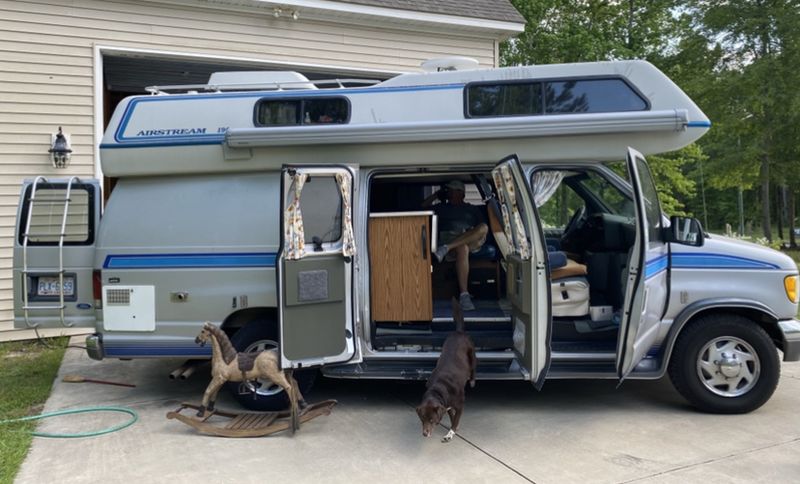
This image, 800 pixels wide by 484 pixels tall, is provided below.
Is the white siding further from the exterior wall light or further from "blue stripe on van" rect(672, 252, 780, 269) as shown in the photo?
"blue stripe on van" rect(672, 252, 780, 269)

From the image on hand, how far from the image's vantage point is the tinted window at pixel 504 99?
5.05m

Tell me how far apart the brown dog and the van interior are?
1.52 ft

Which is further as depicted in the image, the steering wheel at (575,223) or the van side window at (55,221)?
the steering wheel at (575,223)

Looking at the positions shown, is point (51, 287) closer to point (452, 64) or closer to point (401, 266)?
point (401, 266)

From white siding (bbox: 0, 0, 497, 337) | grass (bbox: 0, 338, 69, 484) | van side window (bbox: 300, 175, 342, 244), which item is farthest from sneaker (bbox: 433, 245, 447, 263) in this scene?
white siding (bbox: 0, 0, 497, 337)

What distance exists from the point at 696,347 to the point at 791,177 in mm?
17055

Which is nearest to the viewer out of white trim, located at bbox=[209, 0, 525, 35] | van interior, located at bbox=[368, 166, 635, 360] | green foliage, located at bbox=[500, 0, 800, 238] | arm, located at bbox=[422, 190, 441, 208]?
van interior, located at bbox=[368, 166, 635, 360]

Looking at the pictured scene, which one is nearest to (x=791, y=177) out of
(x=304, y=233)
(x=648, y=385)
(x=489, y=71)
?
(x=648, y=385)

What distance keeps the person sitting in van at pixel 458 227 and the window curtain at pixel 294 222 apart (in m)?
1.69

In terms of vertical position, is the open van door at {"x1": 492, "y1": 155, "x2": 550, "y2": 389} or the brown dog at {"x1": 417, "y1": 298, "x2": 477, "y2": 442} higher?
the open van door at {"x1": 492, "y1": 155, "x2": 550, "y2": 389}

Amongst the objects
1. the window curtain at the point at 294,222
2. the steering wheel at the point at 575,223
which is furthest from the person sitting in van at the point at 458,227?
the window curtain at the point at 294,222

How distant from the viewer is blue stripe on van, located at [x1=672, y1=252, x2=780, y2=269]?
192 inches

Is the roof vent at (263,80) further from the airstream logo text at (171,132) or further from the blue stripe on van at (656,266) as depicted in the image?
the blue stripe on van at (656,266)

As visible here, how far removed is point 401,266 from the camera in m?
5.57
